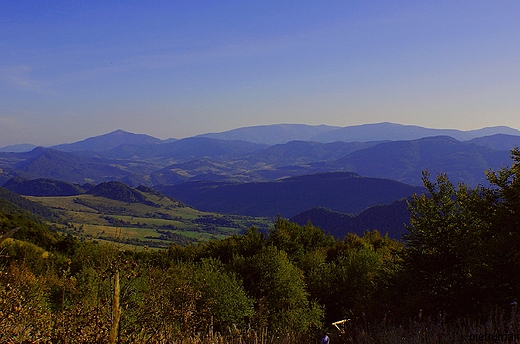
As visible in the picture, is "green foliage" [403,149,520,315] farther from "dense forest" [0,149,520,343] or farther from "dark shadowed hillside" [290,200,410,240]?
"dark shadowed hillside" [290,200,410,240]

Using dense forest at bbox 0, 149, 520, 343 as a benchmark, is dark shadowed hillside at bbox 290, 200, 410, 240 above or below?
below

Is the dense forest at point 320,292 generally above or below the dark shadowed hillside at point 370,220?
above

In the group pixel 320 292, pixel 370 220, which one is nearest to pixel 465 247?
pixel 320 292

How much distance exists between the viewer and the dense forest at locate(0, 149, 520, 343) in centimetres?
468

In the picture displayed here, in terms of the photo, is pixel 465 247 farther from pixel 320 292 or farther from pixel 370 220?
pixel 370 220

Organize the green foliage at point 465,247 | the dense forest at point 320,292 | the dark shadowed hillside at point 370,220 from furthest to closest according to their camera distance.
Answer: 1. the dark shadowed hillside at point 370,220
2. the green foliage at point 465,247
3. the dense forest at point 320,292

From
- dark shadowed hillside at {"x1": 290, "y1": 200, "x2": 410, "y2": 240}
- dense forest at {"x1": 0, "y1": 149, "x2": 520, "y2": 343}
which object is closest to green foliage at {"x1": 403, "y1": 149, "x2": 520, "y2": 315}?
dense forest at {"x1": 0, "y1": 149, "x2": 520, "y2": 343}

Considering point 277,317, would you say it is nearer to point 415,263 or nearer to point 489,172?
point 415,263

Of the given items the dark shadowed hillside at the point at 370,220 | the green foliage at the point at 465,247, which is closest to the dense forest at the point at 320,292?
the green foliage at the point at 465,247

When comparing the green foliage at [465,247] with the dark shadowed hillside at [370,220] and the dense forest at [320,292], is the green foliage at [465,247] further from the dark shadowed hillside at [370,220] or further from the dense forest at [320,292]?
the dark shadowed hillside at [370,220]

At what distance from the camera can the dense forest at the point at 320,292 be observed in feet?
15.4

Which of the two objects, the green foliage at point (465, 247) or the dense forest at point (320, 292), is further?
the green foliage at point (465, 247)

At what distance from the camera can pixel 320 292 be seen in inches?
1051

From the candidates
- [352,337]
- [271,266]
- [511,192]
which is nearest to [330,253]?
[271,266]
